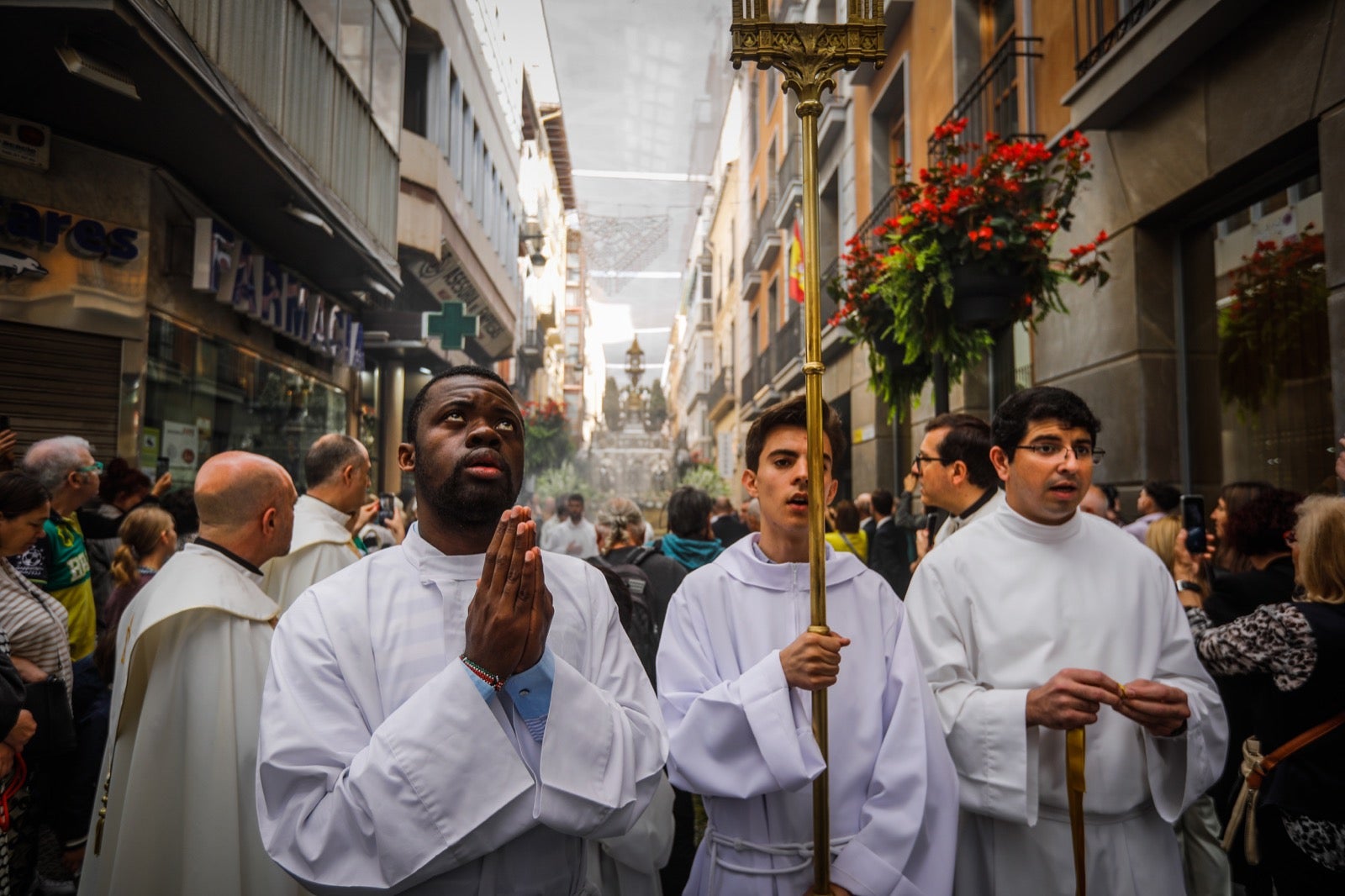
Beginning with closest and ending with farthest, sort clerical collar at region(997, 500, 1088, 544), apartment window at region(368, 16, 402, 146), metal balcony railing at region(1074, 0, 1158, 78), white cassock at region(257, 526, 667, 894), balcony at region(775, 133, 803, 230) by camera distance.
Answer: white cassock at region(257, 526, 667, 894)
clerical collar at region(997, 500, 1088, 544)
metal balcony railing at region(1074, 0, 1158, 78)
apartment window at region(368, 16, 402, 146)
balcony at region(775, 133, 803, 230)

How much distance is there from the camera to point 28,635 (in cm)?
358

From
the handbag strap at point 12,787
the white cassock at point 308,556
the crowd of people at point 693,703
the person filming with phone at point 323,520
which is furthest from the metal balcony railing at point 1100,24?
the handbag strap at point 12,787

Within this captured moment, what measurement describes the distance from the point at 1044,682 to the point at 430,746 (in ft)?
5.86

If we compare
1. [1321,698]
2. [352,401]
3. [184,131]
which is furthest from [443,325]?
[1321,698]

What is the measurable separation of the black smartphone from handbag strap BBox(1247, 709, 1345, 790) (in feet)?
4.36

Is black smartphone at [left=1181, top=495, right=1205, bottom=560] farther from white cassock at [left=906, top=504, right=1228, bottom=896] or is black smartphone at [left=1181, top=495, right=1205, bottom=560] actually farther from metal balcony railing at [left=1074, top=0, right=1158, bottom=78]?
metal balcony railing at [left=1074, top=0, right=1158, bottom=78]

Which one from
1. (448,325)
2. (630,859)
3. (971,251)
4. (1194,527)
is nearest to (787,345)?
(448,325)

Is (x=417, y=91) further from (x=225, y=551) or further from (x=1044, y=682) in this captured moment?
(x=1044, y=682)

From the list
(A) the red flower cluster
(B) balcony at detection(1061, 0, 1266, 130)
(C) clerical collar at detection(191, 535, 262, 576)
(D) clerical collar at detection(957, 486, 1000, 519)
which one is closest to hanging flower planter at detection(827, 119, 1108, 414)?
(A) the red flower cluster

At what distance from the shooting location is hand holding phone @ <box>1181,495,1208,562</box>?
4336 millimetres

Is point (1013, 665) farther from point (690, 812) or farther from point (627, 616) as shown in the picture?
point (690, 812)

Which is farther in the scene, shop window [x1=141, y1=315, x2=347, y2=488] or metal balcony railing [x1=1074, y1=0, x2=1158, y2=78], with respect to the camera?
shop window [x1=141, y1=315, x2=347, y2=488]

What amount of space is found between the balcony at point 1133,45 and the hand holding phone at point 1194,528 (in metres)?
2.98

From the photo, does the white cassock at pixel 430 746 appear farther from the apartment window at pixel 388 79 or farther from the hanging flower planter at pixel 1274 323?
the apartment window at pixel 388 79
